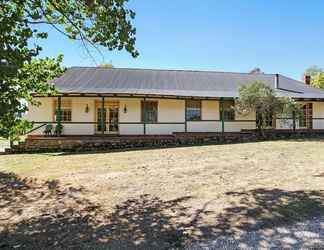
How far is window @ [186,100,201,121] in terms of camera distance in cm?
1852

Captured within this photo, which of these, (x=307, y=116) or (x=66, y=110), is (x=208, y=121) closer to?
(x=307, y=116)

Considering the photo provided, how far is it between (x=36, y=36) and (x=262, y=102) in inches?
535

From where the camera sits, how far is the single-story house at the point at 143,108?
1689cm

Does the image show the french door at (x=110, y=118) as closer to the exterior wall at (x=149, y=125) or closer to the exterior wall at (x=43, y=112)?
the exterior wall at (x=149, y=125)

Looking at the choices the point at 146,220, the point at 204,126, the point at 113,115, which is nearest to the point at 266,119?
the point at 204,126

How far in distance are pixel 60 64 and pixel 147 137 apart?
10.0 m

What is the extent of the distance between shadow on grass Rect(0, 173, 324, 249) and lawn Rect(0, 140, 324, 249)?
16 millimetres

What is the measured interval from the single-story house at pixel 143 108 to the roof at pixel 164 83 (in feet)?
0.19

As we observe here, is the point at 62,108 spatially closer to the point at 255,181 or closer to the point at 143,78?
the point at 143,78

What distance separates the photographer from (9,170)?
10031 millimetres

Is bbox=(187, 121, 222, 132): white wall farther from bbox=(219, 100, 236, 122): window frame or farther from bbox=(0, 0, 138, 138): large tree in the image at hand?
bbox=(0, 0, 138, 138): large tree

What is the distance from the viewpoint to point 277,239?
377 cm

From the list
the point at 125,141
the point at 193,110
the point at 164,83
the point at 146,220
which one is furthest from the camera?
the point at 164,83

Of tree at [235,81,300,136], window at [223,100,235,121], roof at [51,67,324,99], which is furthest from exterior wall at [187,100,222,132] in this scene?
tree at [235,81,300,136]
